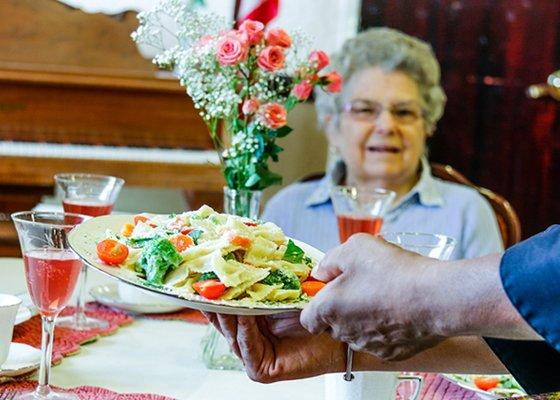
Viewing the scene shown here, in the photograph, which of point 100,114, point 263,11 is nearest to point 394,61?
point 263,11

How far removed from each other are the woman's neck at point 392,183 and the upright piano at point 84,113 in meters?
0.85

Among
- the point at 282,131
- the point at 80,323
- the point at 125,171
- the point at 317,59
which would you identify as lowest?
the point at 125,171

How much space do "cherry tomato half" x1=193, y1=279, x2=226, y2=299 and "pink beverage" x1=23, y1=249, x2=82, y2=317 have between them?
278mm

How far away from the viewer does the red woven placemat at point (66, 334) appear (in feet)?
5.37

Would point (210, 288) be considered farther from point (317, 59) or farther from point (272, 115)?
point (317, 59)

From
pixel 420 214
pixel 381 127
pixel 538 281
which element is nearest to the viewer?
pixel 538 281

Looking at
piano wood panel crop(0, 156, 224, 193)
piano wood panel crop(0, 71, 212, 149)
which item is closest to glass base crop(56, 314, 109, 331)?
piano wood panel crop(0, 156, 224, 193)

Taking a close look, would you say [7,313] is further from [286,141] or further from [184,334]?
[286,141]

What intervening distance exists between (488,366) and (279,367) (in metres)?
0.28

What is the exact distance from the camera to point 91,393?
1.44m

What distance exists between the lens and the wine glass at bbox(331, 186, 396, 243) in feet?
6.70

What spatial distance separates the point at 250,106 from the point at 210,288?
1.98 ft

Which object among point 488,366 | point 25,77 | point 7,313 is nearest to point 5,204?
point 25,77

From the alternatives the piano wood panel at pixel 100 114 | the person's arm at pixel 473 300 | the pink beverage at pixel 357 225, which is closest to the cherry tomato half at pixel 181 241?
the person's arm at pixel 473 300
